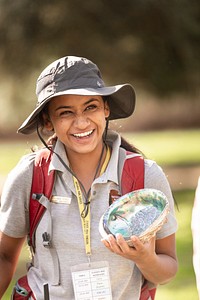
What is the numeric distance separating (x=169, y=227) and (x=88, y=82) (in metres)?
0.71

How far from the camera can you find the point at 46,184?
13.1ft

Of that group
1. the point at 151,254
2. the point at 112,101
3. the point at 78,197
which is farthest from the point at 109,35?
the point at 151,254

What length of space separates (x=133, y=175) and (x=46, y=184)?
38cm

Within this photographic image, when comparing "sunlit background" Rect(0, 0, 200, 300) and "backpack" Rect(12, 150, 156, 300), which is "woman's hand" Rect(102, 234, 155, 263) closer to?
"backpack" Rect(12, 150, 156, 300)

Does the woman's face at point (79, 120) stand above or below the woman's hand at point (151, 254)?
above

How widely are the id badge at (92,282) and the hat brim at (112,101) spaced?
0.68 meters

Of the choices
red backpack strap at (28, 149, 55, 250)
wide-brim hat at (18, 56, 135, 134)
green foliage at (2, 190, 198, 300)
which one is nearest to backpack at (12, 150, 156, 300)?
red backpack strap at (28, 149, 55, 250)

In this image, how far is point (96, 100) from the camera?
3.97m

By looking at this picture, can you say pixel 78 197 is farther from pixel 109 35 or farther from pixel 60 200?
pixel 109 35

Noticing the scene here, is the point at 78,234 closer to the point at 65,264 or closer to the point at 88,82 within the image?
the point at 65,264

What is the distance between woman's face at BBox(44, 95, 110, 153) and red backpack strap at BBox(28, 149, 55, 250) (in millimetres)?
155

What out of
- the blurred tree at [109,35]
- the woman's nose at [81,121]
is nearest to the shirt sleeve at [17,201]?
the woman's nose at [81,121]

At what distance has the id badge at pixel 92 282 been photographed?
3.88 meters

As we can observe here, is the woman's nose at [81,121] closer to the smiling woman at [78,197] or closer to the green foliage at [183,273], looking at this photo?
the smiling woman at [78,197]
